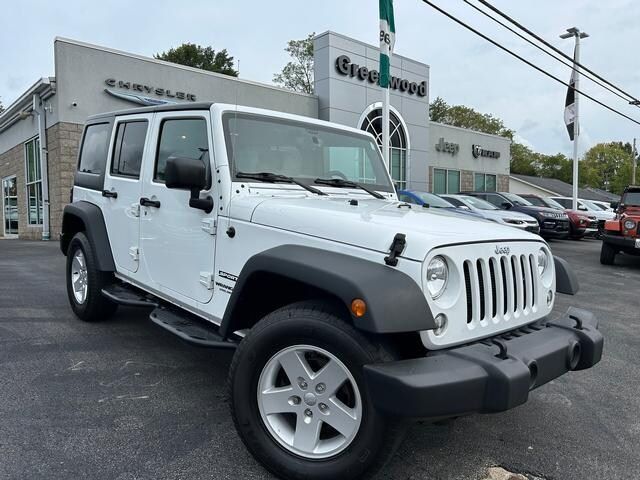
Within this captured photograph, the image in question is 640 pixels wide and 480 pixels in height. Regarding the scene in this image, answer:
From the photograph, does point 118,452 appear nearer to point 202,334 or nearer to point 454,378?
point 202,334

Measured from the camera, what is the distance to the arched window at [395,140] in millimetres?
20094

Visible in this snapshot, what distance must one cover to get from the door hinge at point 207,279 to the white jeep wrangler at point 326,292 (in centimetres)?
1

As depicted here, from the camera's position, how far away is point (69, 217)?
206 inches

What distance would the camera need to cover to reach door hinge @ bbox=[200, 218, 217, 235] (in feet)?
10.4

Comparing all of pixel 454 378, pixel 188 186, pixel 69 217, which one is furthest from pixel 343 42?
pixel 454 378

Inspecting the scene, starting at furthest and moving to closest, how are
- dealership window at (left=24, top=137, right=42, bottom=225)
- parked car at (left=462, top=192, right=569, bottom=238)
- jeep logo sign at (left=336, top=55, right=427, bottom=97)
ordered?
1. jeep logo sign at (left=336, top=55, right=427, bottom=97)
2. dealership window at (left=24, top=137, right=42, bottom=225)
3. parked car at (left=462, top=192, right=569, bottom=238)

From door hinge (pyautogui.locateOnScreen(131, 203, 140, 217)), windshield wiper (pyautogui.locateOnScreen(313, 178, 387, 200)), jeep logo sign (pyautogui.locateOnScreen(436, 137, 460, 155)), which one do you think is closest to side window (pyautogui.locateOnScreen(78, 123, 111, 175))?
door hinge (pyautogui.locateOnScreen(131, 203, 140, 217))

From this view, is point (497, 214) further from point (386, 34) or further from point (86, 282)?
point (86, 282)

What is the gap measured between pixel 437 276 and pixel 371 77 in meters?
18.1

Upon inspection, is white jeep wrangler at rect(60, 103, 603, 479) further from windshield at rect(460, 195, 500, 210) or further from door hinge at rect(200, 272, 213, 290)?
windshield at rect(460, 195, 500, 210)

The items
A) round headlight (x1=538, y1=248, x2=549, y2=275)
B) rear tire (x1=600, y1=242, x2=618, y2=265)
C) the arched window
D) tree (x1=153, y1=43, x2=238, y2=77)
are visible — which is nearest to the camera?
round headlight (x1=538, y1=248, x2=549, y2=275)

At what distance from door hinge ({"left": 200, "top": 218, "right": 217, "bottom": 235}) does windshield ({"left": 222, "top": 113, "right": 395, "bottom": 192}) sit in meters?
0.33

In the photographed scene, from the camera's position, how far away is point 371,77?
19.2m

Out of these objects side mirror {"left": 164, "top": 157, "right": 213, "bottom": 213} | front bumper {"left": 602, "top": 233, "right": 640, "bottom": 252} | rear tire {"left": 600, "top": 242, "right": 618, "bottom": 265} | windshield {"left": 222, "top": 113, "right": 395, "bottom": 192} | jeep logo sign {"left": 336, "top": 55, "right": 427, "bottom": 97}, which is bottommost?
rear tire {"left": 600, "top": 242, "right": 618, "bottom": 265}
